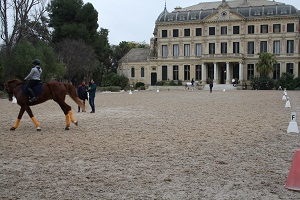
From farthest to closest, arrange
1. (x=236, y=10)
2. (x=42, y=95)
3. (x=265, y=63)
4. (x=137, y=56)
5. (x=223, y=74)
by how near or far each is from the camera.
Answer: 1. (x=137, y=56)
2. (x=223, y=74)
3. (x=236, y=10)
4. (x=265, y=63)
5. (x=42, y=95)

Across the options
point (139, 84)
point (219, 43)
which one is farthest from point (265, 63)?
point (139, 84)

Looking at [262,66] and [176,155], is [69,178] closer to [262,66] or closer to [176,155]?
[176,155]

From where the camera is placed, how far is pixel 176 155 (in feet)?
27.1

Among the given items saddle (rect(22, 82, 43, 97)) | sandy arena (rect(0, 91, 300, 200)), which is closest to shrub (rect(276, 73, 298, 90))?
sandy arena (rect(0, 91, 300, 200))

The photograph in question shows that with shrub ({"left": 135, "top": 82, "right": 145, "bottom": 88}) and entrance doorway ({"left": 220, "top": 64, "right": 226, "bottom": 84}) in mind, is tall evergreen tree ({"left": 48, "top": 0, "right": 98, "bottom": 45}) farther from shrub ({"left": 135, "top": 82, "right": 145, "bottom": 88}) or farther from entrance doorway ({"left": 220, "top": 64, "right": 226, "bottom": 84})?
entrance doorway ({"left": 220, "top": 64, "right": 226, "bottom": 84})

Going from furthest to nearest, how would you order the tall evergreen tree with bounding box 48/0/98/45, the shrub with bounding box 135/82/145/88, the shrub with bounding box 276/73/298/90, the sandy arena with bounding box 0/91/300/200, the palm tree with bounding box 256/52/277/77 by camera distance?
the shrub with bounding box 135/82/145/88 → the palm tree with bounding box 256/52/277/77 → the shrub with bounding box 276/73/298/90 → the tall evergreen tree with bounding box 48/0/98/45 → the sandy arena with bounding box 0/91/300/200

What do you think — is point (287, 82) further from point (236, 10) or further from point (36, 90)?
point (36, 90)

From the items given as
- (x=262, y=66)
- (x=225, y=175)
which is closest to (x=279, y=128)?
(x=225, y=175)

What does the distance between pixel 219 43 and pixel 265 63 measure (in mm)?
9828

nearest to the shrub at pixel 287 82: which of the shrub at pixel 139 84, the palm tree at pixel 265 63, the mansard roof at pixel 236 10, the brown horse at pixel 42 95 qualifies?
the palm tree at pixel 265 63

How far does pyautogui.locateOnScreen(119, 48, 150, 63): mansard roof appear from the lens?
77500 mm

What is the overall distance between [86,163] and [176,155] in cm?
188

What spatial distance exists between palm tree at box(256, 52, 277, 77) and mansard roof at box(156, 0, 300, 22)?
8.01 m

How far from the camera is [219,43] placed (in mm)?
71375
